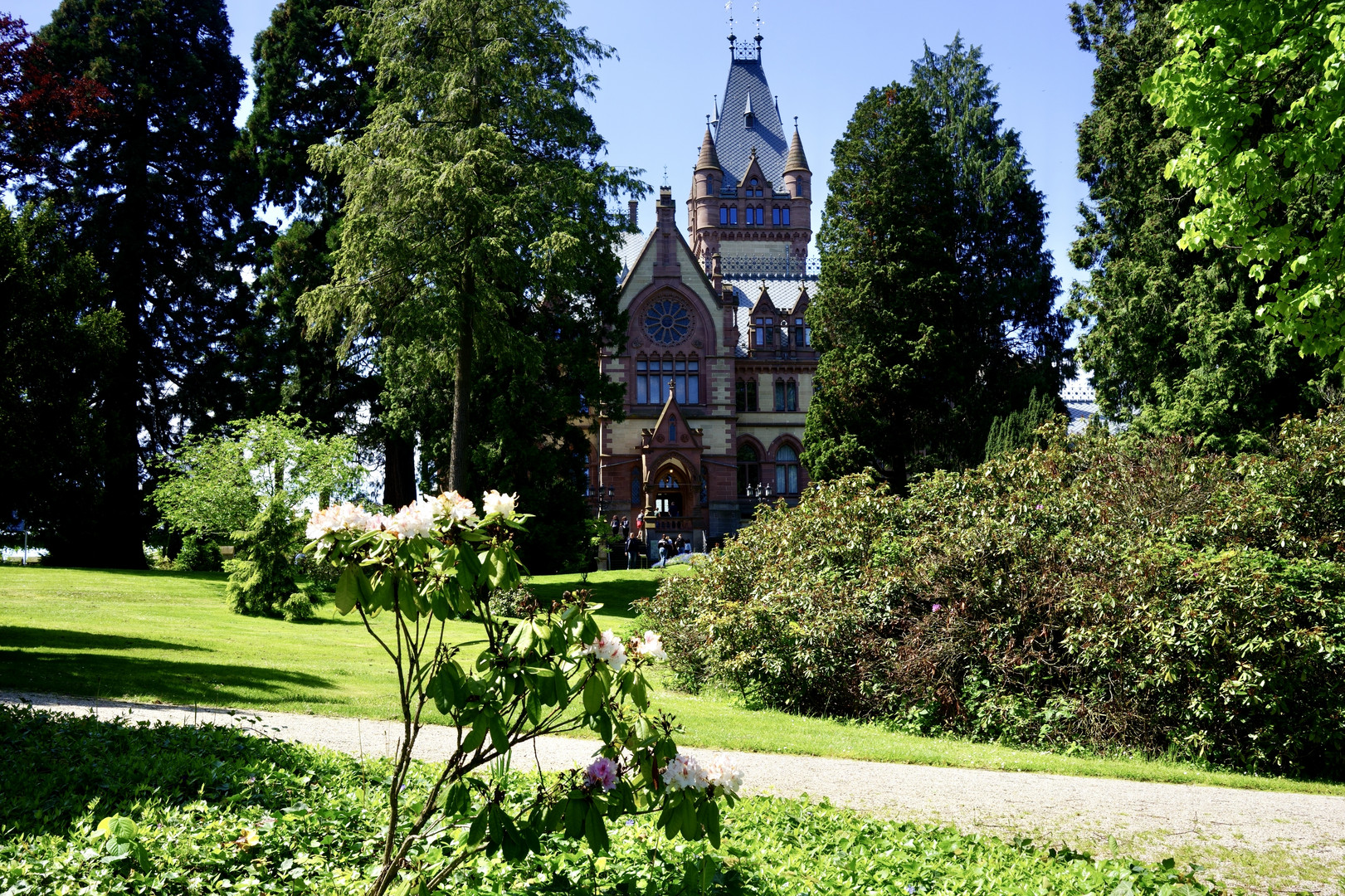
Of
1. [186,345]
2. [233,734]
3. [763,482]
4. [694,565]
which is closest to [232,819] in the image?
[233,734]

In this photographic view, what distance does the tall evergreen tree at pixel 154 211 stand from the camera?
29.5 metres

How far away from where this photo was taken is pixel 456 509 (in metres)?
3.38

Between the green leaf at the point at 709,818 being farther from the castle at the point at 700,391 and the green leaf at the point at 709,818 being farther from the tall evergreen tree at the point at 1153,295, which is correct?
the castle at the point at 700,391

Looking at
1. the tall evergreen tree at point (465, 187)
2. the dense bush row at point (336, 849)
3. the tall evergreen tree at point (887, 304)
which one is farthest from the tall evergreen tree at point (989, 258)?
→ the dense bush row at point (336, 849)

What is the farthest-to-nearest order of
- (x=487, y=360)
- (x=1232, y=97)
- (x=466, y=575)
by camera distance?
(x=487, y=360) → (x=1232, y=97) → (x=466, y=575)

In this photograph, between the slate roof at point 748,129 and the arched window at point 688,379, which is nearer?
the arched window at point 688,379

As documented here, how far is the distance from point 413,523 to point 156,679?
877 cm

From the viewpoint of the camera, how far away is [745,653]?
38.4 ft

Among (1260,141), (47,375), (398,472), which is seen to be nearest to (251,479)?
(398,472)

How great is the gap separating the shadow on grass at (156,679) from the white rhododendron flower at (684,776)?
7283mm

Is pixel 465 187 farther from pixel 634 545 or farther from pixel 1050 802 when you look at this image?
pixel 634 545

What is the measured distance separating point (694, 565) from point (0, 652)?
9.07 metres

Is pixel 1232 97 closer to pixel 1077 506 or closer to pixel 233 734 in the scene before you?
pixel 1077 506

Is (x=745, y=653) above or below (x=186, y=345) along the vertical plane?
below
